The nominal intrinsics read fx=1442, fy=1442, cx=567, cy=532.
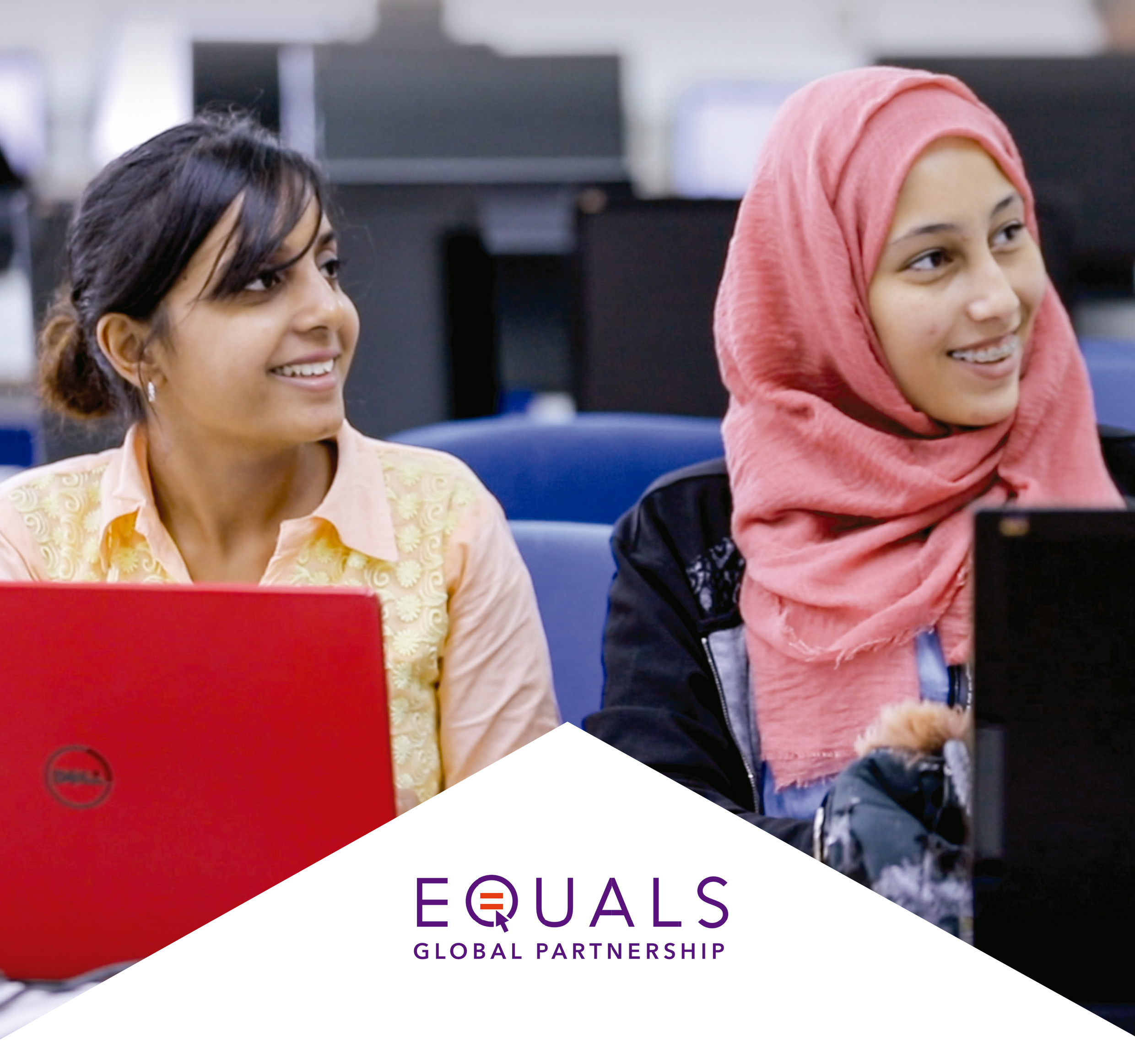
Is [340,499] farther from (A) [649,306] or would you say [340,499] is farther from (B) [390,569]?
(A) [649,306]

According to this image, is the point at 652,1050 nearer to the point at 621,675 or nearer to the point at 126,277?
the point at 621,675

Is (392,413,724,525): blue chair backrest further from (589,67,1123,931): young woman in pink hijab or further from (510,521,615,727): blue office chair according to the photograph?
(589,67,1123,931): young woman in pink hijab

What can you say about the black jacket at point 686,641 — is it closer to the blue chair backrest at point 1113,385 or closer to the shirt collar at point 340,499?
the shirt collar at point 340,499

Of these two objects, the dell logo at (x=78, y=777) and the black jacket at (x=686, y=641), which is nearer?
the dell logo at (x=78, y=777)

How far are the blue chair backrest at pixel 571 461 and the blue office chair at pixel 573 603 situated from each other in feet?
0.84

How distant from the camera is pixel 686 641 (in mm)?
1187

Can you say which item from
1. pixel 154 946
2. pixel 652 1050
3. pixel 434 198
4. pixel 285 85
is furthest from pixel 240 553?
pixel 285 85

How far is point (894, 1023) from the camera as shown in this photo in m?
0.58

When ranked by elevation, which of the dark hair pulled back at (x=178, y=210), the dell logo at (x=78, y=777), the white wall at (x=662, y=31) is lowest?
the dell logo at (x=78, y=777)

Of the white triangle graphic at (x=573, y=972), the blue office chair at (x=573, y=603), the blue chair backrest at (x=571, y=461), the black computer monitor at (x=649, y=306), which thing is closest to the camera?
the white triangle graphic at (x=573, y=972)

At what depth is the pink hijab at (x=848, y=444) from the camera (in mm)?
1146

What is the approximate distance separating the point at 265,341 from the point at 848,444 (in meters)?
0.48

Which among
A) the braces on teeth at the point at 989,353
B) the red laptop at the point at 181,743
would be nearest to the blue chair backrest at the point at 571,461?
the braces on teeth at the point at 989,353

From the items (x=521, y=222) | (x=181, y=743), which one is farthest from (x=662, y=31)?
(x=181, y=743)
